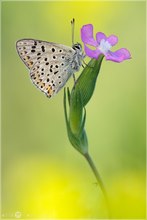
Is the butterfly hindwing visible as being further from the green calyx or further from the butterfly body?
the green calyx

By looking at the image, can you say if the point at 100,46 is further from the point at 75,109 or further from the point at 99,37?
the point at 75,109

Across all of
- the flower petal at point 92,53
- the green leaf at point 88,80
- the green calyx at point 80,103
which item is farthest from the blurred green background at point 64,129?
the flower petal at point 92,53

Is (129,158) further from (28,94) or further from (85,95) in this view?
(28,94)

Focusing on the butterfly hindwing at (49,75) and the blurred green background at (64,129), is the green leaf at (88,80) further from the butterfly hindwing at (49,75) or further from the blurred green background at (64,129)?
the blurred green background at (64,129)

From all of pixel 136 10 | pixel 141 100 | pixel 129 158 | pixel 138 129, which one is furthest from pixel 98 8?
pixel 129 158

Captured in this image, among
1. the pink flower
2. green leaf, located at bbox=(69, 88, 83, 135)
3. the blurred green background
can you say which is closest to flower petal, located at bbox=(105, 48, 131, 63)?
the pink flower
